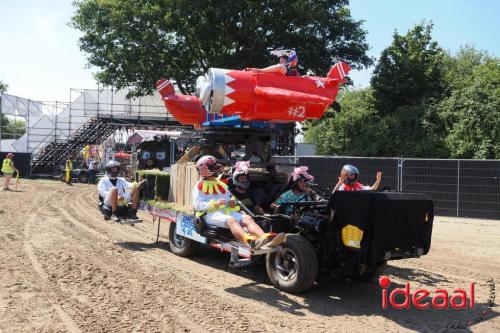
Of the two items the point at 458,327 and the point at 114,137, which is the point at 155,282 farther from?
the point at 114,137

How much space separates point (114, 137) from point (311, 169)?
20.4m

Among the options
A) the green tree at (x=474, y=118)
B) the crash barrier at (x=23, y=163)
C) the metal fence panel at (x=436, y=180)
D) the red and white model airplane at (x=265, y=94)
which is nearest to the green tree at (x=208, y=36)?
the green tree at (x=474, y=118)

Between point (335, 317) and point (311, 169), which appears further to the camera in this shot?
point (311, 169)

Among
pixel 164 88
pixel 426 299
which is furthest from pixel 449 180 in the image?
pixel 426 299

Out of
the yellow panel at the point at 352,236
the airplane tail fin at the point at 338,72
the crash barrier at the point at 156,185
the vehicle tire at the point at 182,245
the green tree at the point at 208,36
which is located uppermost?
the green tree at the point at 208,36

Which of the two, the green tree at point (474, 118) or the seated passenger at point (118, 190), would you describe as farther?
the green tree at point (474, 118)

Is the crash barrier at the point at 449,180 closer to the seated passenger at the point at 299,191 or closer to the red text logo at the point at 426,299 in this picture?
the seated passenger at the point at 299,191

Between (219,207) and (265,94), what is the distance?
187 centimetres

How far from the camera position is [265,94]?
7543 millimetres

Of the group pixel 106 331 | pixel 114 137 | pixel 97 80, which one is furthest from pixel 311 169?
pixel 114 137

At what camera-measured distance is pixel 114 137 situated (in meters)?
34.3

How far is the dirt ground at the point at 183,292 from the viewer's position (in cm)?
521

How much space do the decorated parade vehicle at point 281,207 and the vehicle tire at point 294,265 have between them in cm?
1

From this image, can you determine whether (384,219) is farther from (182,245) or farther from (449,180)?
(449,180)
